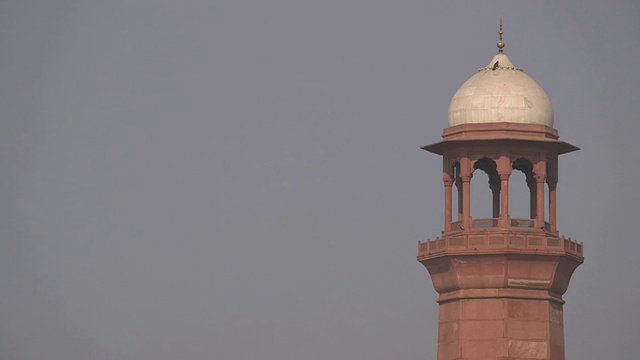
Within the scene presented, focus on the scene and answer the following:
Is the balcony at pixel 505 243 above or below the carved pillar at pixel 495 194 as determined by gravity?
below

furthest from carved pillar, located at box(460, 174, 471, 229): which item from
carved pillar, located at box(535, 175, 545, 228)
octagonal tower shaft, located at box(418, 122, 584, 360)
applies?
carved pillar, located at box(535, 175, 545, 228)

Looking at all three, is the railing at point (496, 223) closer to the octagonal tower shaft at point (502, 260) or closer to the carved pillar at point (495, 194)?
the octagonal tower shaft at point (502, 260)

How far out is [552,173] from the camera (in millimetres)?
181375

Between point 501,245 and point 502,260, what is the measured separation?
26.7 inches

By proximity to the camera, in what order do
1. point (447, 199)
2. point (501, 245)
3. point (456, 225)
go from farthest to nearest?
1. point (447, 199)
2. point (456, 225)
3. point (501, 245)

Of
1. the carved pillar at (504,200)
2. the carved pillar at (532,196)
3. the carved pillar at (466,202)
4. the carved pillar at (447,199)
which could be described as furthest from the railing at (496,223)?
the carved pillar at (532,196)

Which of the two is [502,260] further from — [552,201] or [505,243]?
[552,201]

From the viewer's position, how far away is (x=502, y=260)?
586 feet

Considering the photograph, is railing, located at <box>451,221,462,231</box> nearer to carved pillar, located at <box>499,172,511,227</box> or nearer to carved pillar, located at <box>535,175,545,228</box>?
carved pillar, located at <box>499,172,511,227</box>

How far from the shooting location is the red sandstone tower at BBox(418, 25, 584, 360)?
179 meters

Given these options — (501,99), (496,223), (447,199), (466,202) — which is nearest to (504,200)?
(496,223)

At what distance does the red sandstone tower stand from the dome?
0.15 ft

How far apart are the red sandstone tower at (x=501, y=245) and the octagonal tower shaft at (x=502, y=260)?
0.04 m

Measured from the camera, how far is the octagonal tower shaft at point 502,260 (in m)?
179
